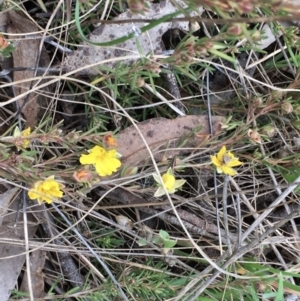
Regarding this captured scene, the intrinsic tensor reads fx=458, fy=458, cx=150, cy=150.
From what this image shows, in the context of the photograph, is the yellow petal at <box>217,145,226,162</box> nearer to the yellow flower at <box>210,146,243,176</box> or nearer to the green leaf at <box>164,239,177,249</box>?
the yellow flower at <box>210,146,243,176</box>

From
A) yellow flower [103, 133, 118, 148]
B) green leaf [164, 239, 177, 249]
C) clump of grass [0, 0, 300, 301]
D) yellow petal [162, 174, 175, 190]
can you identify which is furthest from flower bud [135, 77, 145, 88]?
green leaf [164, 239, 177, 249]

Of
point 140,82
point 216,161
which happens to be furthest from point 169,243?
point 140,82

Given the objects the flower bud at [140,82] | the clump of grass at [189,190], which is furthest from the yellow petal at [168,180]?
the flower bud at [140,82]

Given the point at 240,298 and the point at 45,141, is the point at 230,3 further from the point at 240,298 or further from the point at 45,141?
the point at 240,298

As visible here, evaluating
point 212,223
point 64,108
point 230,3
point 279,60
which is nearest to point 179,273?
point 212,223

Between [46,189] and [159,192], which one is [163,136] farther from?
[46,189]

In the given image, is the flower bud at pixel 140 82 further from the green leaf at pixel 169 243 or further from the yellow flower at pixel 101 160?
the green leaf at pixel 169 243
